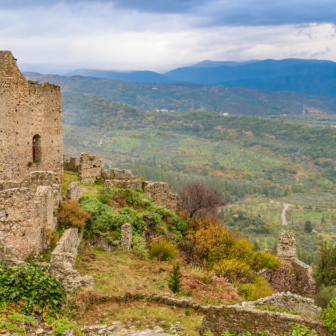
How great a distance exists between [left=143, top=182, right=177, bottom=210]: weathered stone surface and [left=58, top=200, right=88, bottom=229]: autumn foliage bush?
7477mm

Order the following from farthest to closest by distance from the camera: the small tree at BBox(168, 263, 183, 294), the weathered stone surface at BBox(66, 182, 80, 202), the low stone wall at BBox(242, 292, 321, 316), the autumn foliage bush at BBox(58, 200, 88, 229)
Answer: the weathered stone surface at BBox(66, 182, 80, 202) → the autumn foliage bush at BBox(58, 200, 88, 229) → the small tree at BBox(168, 263, 183, 294) → the low stone wall at BBox(242, 292, 321, 316)

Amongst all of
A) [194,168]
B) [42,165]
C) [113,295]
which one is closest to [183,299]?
[113,295]

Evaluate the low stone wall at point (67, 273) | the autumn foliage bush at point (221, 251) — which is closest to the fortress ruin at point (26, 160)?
the low stone wall at point (67, 273)

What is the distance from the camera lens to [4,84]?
19.0 m

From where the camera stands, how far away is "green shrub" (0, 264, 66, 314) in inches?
378

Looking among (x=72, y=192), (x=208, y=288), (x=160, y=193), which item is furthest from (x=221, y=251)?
(x=72, y=192)

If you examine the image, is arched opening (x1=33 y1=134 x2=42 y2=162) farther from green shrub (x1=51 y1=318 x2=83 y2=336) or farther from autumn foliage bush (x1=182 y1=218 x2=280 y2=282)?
green shrub (x1=51 y1=318 x2=83 y2=336)

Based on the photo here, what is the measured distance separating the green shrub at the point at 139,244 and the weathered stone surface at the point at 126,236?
17.5 inches

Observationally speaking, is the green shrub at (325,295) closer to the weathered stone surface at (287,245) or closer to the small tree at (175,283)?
the weathered stone surface at (287,245)

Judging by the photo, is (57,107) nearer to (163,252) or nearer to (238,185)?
(163,252)

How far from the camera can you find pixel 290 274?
23078 mm

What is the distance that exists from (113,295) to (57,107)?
13455mm

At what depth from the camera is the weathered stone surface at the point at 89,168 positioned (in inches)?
961

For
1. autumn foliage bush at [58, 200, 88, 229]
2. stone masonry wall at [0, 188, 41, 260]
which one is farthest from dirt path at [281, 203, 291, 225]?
stone masonry wall at [0, 188, 41, 260]
